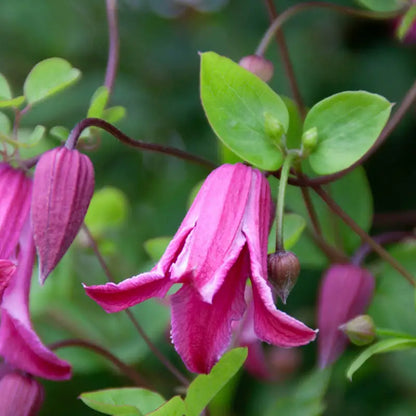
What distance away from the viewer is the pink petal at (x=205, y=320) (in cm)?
56

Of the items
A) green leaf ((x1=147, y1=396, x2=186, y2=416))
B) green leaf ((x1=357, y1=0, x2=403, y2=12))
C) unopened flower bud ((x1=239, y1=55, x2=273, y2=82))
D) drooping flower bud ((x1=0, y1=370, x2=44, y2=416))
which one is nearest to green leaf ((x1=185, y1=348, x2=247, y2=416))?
Result: green leaf ((x1=147, y1=396, x2=186, y2=416))

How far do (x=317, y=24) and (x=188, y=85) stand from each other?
0.24 meters

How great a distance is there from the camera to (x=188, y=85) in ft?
4.54

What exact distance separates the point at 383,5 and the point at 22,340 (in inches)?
18.1

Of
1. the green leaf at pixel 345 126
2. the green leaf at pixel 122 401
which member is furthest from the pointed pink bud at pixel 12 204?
the green leaf at pixel 345 126

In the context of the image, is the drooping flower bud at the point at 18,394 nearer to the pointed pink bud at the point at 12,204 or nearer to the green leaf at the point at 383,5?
the pointed pink bud at the point at 12,204

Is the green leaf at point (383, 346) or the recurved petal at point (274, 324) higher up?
the recurved petal at point (274, 324)

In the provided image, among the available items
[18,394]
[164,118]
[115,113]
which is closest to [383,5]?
[115,113]

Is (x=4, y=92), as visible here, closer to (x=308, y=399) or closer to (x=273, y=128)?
(x=273, y=128)

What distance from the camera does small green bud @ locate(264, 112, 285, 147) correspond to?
62 centimetres

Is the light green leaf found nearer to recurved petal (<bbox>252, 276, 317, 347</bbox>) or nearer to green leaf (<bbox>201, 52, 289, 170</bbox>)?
green leaf (<bbox>201, 52, 289, 170</bbox>)

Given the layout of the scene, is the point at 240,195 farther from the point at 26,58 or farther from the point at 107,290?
the point at 26,58

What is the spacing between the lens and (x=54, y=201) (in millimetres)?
615

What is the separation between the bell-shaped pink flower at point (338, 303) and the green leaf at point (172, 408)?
0.20 m
